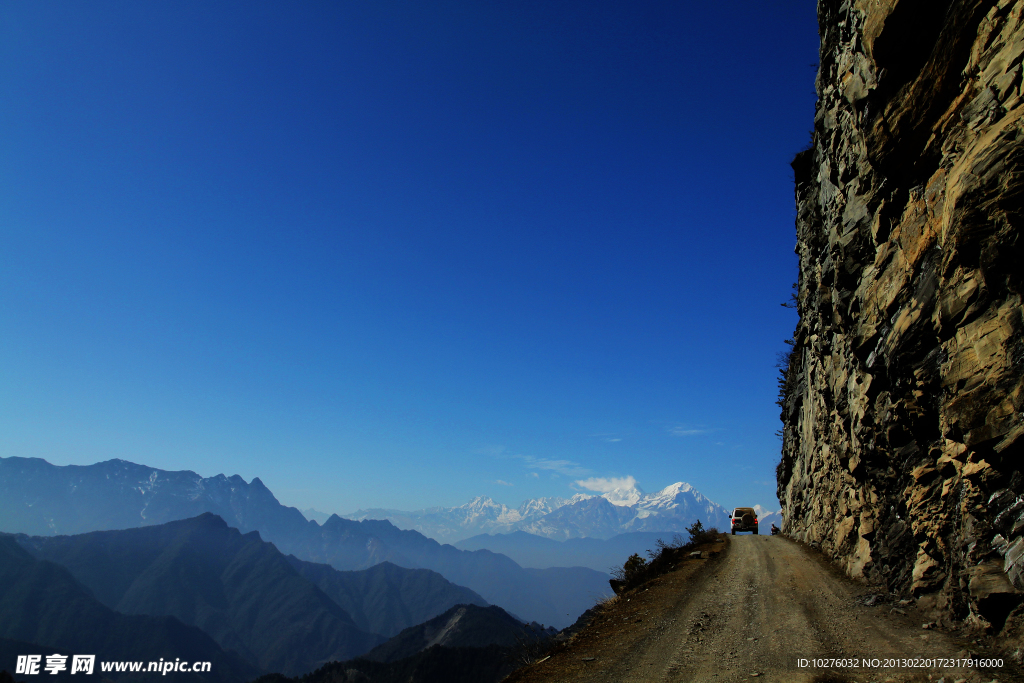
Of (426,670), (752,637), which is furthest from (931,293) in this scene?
(426,670)

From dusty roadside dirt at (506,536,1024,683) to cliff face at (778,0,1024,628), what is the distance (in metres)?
1.13

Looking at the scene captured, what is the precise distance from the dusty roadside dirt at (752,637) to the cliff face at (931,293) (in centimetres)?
113

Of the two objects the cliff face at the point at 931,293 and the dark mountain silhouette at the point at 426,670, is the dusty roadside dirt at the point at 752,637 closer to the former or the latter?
the cliff face at the point at 931,293

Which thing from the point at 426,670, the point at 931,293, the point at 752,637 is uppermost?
the point at 931,293

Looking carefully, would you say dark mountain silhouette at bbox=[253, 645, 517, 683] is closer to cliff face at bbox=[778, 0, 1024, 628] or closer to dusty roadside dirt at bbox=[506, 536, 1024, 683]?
dusty roadside dirt at bbox=[506, 536, 1024, 683]

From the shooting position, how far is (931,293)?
1099 centimetres

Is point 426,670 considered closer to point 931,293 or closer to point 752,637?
point 752,637

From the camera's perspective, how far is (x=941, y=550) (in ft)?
35.4

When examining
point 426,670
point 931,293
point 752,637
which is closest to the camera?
point 931,293

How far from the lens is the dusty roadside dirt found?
29.5 feet

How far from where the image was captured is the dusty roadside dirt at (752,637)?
29.5 feet

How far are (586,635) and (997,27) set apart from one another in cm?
1718

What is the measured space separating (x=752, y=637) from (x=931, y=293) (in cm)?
911

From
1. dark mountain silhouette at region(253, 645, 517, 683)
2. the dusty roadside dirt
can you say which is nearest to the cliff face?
the dusty roadside dirt
